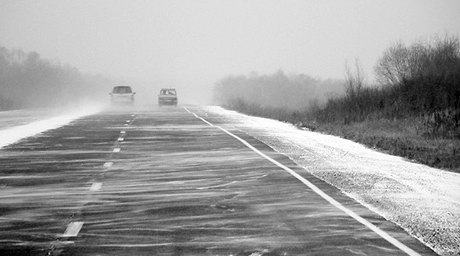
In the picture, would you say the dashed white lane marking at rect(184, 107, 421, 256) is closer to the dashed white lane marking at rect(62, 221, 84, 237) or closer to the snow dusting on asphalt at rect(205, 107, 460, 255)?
the snow dusting on asphalt at rect(205, 107, 460, 255)

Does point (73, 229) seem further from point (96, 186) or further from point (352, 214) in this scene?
point (96, 186)

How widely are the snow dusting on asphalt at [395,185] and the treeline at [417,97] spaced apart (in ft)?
25.6

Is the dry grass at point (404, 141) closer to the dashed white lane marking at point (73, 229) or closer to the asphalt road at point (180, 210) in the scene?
the asphalt road at point (180, 210)

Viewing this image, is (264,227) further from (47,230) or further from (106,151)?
(106,151)

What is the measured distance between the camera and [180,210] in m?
11.3

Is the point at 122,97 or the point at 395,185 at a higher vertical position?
the point at 395,185

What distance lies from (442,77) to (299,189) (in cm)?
2471

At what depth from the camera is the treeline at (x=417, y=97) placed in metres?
32.2

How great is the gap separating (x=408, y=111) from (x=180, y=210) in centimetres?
2588

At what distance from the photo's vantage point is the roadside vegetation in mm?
25109

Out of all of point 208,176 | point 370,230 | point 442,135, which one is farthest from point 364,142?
point 370,230

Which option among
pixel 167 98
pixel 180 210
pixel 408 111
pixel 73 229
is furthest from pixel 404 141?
pixel 167 98

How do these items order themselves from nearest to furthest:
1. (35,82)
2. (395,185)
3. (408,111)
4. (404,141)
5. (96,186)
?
(96,186) → (395,185) → (404,141) → (408,111) → (35,82)

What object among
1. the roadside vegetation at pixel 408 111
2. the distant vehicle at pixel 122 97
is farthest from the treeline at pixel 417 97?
the distant vehicle at pixel 122 97
